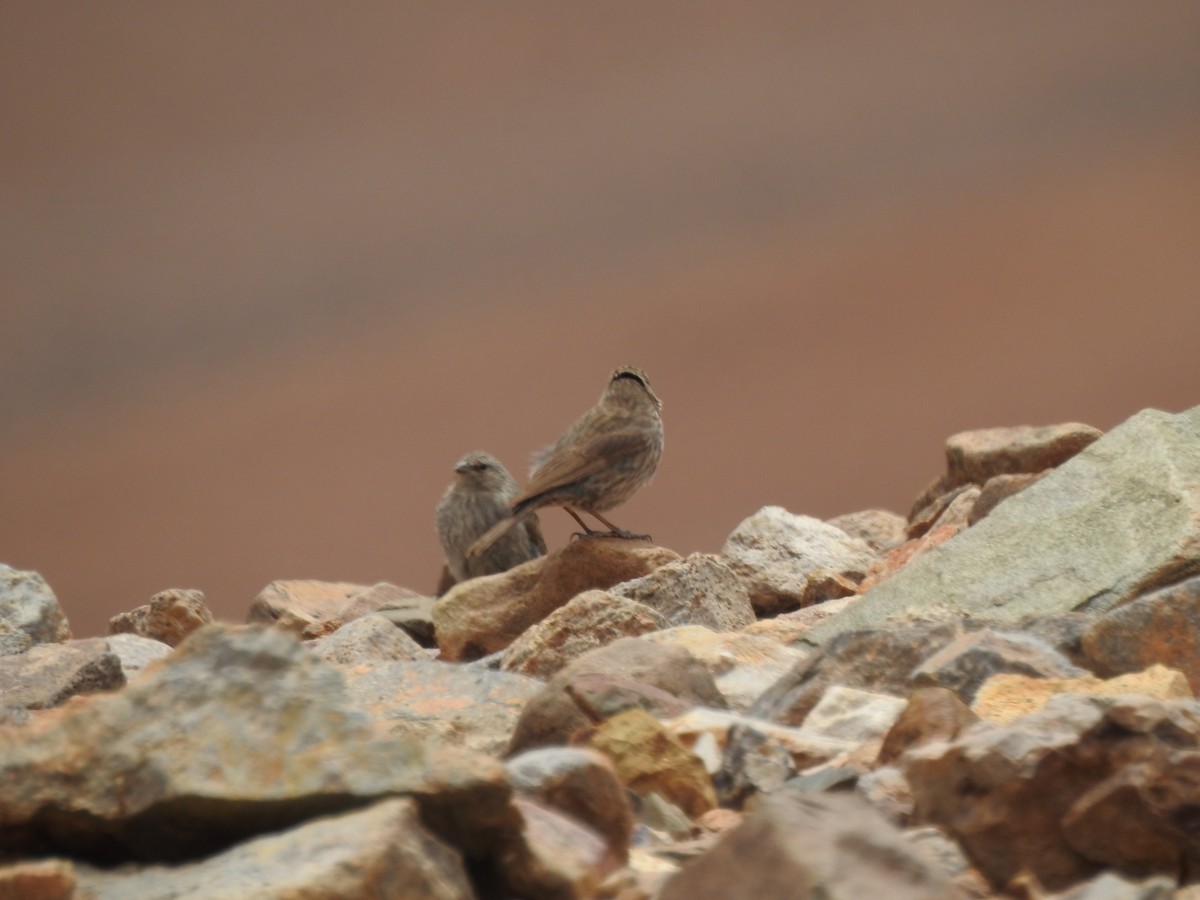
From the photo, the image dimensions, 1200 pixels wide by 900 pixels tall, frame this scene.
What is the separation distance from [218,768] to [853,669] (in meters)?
1.59

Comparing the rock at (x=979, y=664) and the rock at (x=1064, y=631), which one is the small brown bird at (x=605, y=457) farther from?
the rock at (x=979, y=664)

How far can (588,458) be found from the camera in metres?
6.75

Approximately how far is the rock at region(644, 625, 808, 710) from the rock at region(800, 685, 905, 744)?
38 cm

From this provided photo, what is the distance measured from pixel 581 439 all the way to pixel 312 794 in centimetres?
456

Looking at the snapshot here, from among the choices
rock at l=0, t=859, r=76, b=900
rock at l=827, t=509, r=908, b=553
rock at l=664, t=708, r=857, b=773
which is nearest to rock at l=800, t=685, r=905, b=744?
rock at l=664, t=708, r=857, b=773

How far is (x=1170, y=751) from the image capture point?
2398 millimetres

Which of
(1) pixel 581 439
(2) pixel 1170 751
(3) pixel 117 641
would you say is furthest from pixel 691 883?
(1) pixel 581 439

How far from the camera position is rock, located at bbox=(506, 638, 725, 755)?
10.3ft

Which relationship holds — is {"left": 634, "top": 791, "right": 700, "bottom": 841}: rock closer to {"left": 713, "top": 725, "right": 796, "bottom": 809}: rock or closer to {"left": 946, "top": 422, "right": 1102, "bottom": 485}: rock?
{"left": 713, "top": 725, "right": 796, "bottom": 809}: rock

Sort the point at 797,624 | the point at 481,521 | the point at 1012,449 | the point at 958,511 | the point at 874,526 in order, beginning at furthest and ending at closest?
the point at 481,521 → the point at 874,526 → the point at 1012,449 → the point at 958,511 → the point at 797,624

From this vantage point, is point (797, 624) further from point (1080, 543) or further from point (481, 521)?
point (481, 521)

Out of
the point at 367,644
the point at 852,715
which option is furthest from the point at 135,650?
the point at 852,715

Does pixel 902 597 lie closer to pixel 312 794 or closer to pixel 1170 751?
pixel 1170 751

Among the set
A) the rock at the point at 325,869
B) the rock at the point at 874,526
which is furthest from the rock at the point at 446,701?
the rock at the point at 874,526
